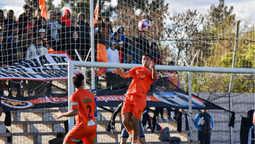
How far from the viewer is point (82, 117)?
24.2 ft

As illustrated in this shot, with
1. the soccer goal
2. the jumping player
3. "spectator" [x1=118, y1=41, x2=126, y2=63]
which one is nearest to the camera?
the jumping player

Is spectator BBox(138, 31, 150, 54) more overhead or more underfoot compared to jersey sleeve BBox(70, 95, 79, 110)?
more overhead

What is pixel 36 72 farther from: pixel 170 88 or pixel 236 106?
pixel 236 106

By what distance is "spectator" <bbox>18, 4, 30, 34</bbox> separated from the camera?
1137 cm

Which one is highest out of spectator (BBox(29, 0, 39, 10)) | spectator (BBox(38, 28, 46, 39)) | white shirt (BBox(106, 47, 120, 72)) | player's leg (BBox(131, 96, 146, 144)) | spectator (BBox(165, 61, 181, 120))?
spectator (BBox(29, 0, 39, 10))

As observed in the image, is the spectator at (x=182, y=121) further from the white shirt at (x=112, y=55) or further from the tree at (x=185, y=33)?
the tree at (x=185, y=33)

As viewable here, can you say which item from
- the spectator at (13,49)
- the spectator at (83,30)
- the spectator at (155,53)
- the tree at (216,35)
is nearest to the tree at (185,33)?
the tree at (216,35)

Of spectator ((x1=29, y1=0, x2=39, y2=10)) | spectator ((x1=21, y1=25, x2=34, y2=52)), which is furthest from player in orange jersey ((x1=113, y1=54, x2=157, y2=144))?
spectator ((x1=29, y1=0, x2=39, y2=10))

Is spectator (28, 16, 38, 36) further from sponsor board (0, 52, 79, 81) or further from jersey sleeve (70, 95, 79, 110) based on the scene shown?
jersey sleeve (70, 95, 79, 110)

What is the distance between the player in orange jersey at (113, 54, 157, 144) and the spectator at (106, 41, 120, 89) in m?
1.91

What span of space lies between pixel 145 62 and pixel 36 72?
291 centimetres

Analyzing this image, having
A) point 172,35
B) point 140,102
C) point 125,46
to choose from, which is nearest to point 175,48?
point 172,35

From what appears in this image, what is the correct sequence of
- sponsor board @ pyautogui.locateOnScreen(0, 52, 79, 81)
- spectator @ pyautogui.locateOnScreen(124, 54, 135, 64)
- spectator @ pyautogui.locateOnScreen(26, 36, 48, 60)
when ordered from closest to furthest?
1. sponsor board @ pyautogui.locateOnScreen(0, 52, 79, 81)
2. spectator @ pyautogui.locateOnScreen(26, 36, 48, 60)
3. spectator @ pyautogui.locateOnScreen(124, 54, 135, 64)

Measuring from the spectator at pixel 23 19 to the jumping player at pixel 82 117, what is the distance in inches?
180
